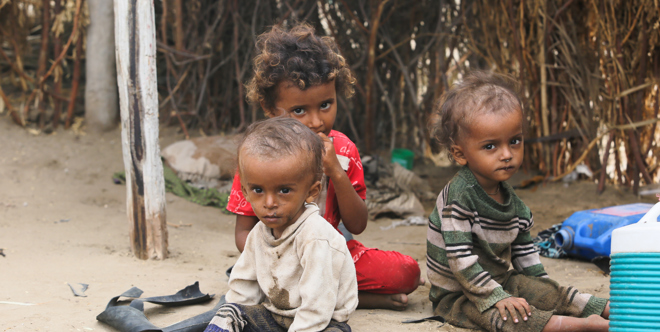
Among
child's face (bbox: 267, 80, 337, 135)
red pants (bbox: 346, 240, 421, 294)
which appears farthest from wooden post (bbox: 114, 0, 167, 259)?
red pants (bbox: 346, 240, 421, 294)

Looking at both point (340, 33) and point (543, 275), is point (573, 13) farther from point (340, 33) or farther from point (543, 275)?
point (543, 275)

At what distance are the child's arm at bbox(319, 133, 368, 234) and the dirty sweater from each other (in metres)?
0.22

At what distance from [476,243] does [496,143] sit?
1.32 ft

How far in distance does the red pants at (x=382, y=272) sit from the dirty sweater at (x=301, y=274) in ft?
1.69

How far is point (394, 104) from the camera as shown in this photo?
6.50 metres

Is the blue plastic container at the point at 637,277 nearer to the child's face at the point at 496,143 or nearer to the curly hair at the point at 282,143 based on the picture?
the child's face at the point at 496,143

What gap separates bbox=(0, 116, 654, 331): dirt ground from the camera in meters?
2.26

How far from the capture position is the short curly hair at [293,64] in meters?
2.14

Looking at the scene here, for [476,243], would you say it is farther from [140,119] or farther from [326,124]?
[140,119]

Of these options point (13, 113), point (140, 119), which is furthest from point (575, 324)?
point (13, 113)

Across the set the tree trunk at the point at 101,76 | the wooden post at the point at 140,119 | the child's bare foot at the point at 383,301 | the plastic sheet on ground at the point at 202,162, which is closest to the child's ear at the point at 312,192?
the child's bare foot at the point at 383,301

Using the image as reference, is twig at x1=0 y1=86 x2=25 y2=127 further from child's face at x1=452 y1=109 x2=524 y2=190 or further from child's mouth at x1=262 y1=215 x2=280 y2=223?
child's face at x1=452 y1=109 x2=524 y2=190

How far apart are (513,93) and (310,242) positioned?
103cm

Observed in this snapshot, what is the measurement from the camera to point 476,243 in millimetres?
2123
